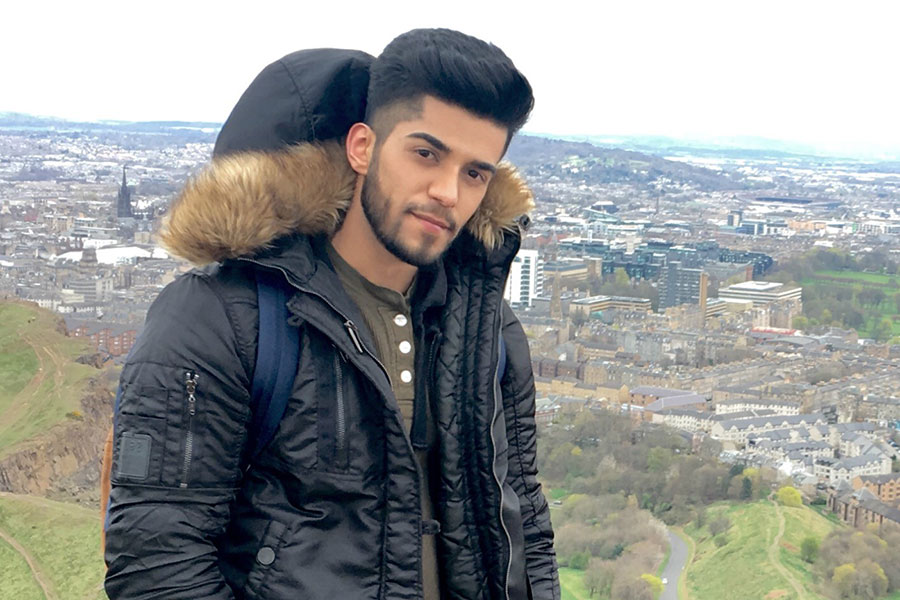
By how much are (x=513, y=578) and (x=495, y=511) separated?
9cm

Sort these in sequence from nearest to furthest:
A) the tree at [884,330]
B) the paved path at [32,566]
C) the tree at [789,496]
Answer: the paved path at [32,566], the tree at [789,496], the tree at [884,330]

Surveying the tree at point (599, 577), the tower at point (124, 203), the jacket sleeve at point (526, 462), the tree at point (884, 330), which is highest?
the jacket sleeve at point (526, 462)

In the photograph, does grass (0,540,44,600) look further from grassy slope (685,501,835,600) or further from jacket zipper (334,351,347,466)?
jacket zipper (334,351,347,466)

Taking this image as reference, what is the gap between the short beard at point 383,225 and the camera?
98 cm

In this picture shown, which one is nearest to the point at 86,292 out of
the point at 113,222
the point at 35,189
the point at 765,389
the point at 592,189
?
the point at 113,222

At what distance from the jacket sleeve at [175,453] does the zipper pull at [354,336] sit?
0.36 feet

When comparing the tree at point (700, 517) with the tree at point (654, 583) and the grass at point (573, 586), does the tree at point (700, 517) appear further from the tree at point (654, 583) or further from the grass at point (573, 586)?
the grass at point (573, 586)

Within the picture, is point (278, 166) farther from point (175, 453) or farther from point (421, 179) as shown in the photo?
point (175, 453)

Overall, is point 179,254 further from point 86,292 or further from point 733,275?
point 733,275

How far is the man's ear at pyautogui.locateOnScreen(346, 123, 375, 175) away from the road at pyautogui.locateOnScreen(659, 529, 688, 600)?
18.3 ft

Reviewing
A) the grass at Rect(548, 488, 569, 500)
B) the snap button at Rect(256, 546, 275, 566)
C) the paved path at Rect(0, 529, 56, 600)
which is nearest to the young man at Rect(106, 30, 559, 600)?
the snap button at Rect(256, 546, 275, 566)

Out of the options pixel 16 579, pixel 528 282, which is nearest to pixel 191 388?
pixel 16 579

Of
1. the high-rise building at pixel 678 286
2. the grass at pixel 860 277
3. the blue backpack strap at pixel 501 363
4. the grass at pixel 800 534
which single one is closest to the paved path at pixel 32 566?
the blue backpack strap at pixel 501 363

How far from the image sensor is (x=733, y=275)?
15.1 m
